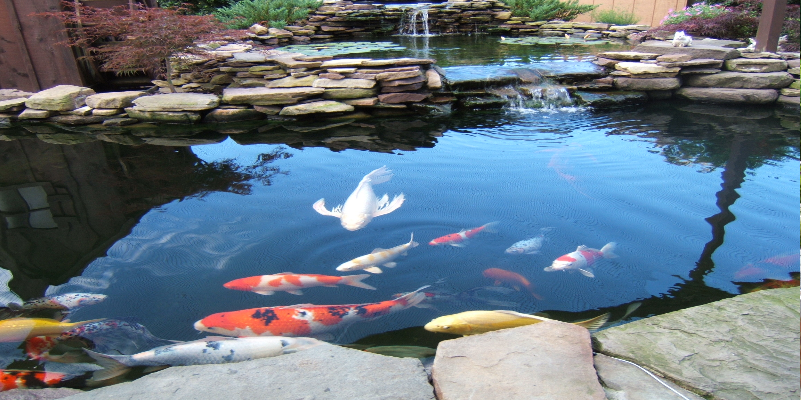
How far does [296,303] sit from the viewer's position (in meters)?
2.78

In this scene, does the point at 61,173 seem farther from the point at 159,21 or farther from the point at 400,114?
the point at 400,114

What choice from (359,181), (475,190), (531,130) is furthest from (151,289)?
(531,130)

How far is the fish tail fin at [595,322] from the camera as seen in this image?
8.18ft

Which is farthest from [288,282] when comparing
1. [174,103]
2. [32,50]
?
[32,50]

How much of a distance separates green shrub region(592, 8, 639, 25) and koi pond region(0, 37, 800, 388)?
9236 mm

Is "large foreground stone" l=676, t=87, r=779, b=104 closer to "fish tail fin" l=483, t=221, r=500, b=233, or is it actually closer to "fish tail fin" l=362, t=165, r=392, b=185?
"fish tail fin" l=362, t=165, r=392, b=185

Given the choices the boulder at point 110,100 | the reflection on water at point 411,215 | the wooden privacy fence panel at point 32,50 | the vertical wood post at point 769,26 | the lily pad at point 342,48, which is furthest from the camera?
the lily pad at point 342,48

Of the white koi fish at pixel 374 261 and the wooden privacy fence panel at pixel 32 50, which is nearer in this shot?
the white koi fish at pixel 374 261

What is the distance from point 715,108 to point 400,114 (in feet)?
16.4

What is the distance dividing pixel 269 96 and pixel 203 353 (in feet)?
17.3

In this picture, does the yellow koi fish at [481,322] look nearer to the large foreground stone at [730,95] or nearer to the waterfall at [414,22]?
the large foreground stone at [730,95]

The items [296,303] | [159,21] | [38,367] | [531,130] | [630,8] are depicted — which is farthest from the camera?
[630,8]

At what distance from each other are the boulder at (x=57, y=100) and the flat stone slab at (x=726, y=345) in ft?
25.5

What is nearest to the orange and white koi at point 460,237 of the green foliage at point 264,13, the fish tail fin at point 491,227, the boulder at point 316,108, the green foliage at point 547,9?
the fish tail fin at point 491,227
